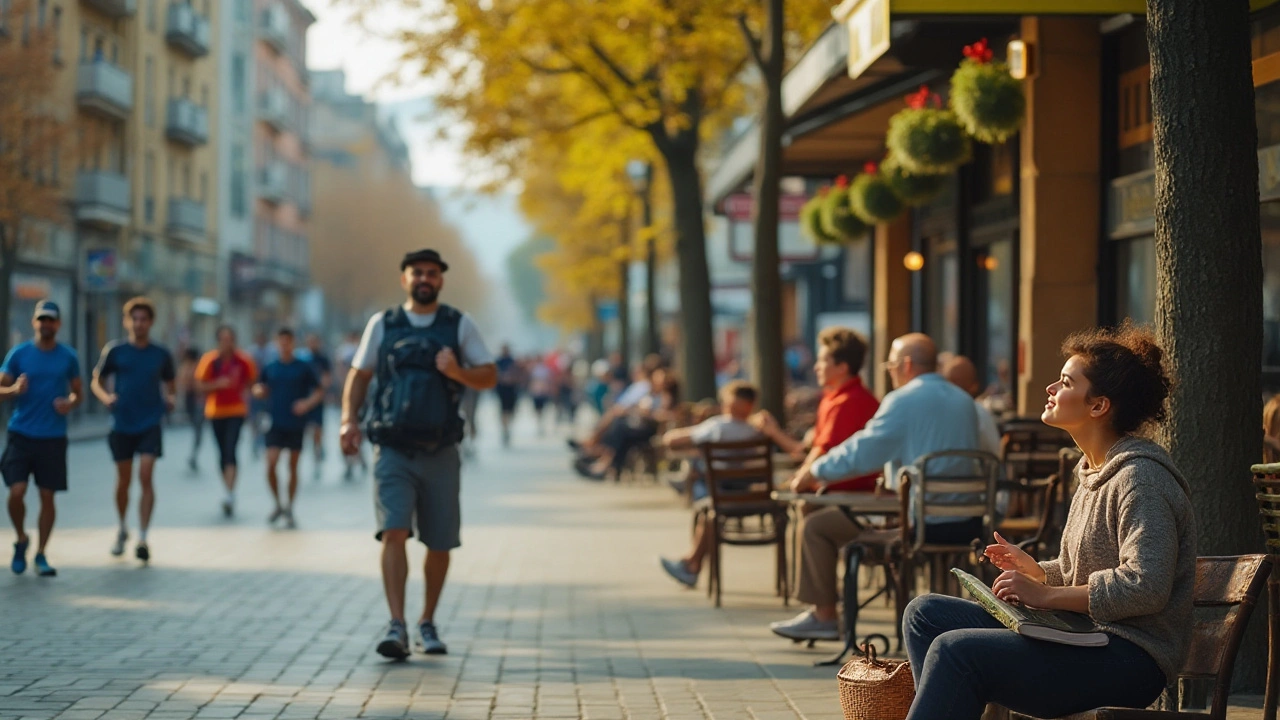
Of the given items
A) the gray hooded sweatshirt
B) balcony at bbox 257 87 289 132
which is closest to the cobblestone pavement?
the gray hooded sweatshirt

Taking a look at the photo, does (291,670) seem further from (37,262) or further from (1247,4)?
(37,262)

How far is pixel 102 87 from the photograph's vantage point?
45.2 metres

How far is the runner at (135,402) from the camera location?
13.4m

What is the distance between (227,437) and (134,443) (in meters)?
3.74

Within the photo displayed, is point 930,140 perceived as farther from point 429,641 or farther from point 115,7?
point 115,7

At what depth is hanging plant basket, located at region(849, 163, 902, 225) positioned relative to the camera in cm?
1593

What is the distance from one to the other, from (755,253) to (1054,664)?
11082 millimetres

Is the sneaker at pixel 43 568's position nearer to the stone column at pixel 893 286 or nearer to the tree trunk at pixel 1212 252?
the tree trunk at pixel 1212 252

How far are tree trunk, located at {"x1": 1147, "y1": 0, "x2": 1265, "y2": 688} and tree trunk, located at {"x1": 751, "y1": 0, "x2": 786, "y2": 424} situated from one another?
833 cm

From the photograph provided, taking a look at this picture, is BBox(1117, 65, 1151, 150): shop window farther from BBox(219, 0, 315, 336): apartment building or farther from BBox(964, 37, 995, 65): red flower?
BBox(219, 0, 315, 336): apartment building

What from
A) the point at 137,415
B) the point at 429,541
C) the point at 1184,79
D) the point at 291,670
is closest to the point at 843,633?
the point at 429,541

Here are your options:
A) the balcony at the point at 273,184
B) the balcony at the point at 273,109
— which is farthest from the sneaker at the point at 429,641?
the balcony at the point at 273,184

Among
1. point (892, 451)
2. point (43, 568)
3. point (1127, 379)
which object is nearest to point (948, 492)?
point (892, 451)

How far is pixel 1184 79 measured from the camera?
6852 millimetres
